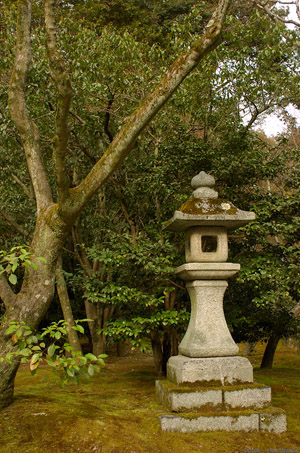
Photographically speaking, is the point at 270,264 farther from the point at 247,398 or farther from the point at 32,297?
the point at 32,297

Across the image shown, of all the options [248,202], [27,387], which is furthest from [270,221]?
[27,387]

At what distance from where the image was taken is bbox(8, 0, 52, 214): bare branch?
14.3 ft

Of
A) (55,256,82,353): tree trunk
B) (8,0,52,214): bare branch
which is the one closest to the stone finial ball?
(8,0,52,214): bare branch

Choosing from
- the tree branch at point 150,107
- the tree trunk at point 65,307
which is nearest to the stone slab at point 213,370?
the tree branch at point 150,107

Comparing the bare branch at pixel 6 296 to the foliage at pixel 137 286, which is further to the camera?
the foliage at pixel 137 286

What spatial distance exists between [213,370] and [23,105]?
3500 millimetres

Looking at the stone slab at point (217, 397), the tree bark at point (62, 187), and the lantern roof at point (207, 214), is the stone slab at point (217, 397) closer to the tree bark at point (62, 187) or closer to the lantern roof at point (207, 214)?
the tree bark at point (62, 187)

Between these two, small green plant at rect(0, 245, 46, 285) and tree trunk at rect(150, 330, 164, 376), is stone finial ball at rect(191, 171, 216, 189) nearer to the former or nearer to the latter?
small green plant at rect(0, 245, 46, 285)

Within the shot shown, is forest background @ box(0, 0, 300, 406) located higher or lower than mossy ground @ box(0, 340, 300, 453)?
higher

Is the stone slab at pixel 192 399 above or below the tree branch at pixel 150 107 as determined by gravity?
below

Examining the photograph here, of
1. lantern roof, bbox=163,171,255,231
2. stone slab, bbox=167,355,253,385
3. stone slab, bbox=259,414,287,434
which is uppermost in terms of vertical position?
lantern roof, bbox=163,171,255,231

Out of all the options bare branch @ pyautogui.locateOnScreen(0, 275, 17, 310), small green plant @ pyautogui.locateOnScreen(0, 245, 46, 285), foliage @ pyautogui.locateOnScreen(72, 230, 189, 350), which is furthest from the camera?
foliage @ pyautogui.locateOnScreen(72, 230, 189, 350)

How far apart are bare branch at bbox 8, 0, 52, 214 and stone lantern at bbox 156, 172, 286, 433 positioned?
5.08ft

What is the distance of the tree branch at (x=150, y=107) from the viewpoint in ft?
12.3
